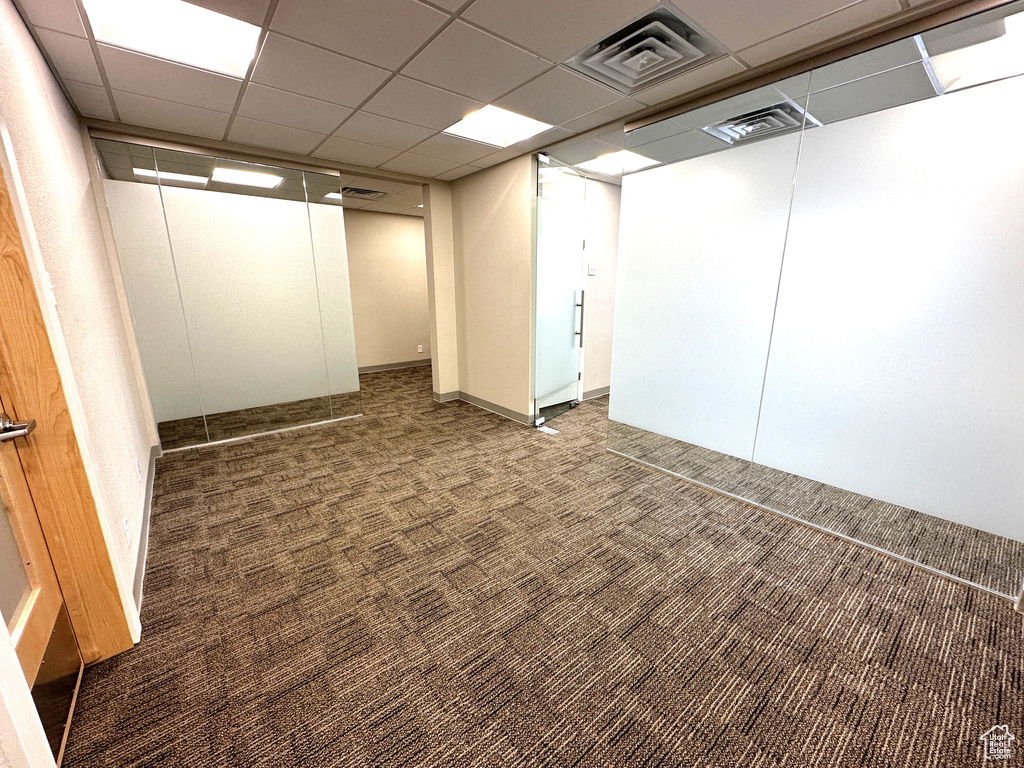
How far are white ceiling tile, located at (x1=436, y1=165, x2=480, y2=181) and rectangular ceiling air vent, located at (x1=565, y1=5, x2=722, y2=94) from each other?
202 cm

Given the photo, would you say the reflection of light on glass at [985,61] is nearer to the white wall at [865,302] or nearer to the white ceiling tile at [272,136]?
the white wall at [865,302]

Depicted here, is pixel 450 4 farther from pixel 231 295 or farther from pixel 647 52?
pixel 231 295

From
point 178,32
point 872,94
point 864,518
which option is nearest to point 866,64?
point 872,94

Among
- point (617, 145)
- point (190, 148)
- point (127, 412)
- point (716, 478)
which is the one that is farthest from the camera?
point (617, 145)

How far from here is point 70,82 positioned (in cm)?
229

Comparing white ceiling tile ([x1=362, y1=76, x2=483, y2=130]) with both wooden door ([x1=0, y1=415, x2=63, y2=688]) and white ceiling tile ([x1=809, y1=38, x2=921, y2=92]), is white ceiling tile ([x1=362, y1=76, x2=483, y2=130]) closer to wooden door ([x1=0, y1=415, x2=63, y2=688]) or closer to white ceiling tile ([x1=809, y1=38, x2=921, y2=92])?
white ceiling tile ([x1=809, y1=38, x2=921, y2=92])

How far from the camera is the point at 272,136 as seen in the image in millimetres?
3189

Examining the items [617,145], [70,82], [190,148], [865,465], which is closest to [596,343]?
[617,145]

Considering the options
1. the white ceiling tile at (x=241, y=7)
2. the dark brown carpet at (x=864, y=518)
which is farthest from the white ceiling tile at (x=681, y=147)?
the white ceiling tile at (x=241, y=7)

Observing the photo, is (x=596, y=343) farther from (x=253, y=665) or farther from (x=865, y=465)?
(x=253, y=665)

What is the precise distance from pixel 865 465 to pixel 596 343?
3.07m

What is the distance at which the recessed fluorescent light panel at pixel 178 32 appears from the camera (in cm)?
191

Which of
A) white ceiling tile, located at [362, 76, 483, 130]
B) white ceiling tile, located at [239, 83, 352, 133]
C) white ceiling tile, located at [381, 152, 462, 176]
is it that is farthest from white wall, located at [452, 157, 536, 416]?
white ceiling tile, located at [239, 83, 352, 133]

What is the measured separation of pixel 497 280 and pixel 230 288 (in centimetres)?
252
